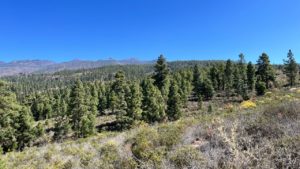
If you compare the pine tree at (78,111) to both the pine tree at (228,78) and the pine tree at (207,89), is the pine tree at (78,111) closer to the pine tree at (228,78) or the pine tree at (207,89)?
the pine tree at (207,89)

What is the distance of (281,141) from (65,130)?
135 ft

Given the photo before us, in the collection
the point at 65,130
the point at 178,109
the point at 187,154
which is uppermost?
the point at 187,154

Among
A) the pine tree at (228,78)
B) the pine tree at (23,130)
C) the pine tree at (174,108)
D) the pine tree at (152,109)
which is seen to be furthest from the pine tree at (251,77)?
the pine tree at (23,130)

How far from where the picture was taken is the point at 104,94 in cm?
7244

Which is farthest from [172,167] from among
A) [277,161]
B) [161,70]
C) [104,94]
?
[104,94]

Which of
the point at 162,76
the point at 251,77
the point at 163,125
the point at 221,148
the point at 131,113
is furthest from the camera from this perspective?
the point at 251,77

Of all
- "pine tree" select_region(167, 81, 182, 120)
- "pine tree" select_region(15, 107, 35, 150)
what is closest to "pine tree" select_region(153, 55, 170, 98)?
"pine tree" select_region(167, 81, 182, 120)

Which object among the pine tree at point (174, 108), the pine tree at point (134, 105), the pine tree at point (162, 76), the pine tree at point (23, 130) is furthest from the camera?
the pine tree at point (162, 76)

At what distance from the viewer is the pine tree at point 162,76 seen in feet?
164

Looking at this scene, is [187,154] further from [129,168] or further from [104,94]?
[104,94]

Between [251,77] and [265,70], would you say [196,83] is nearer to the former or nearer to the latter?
[251,77]

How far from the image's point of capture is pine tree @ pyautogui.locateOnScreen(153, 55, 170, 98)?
50031 mm

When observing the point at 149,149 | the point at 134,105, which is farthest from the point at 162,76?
the point at 149,149

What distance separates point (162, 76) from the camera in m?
51.7
